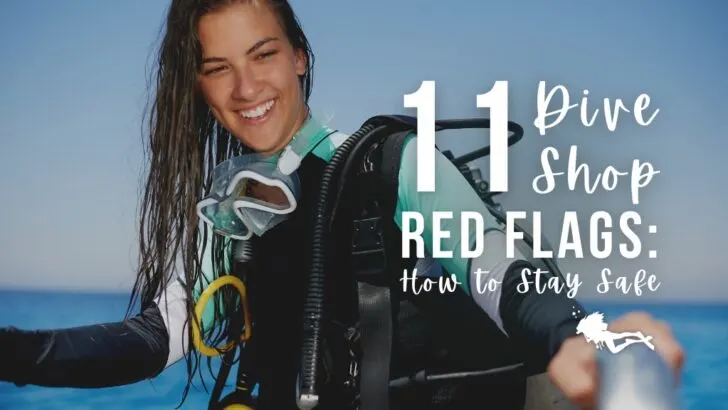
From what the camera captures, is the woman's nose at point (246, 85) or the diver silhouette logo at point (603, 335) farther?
A: the woman's nose at point (246, 85)

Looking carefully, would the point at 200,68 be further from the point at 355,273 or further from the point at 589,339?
the point at 589,339

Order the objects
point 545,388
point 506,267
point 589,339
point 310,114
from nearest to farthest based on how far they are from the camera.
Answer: point 589,339 → point 506,267 → point 545,388 → point 310,114

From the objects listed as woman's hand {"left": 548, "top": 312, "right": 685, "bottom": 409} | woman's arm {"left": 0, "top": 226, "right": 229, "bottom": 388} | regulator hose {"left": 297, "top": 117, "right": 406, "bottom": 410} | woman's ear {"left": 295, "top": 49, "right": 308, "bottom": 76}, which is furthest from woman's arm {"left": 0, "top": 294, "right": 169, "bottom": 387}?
woman's hand {"left": 548, "top": 312, "right": 685, "bottom": 409}

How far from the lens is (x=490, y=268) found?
4.08 ft

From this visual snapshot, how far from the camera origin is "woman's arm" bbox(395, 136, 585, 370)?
42.4 inches

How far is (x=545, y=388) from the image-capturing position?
1.35m

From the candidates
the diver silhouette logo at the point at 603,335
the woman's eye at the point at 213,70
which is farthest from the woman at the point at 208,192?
the diver silhouette logo at the point at 603,335

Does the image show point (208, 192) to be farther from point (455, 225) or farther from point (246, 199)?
point (455, 225)

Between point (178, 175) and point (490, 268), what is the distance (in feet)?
2.94

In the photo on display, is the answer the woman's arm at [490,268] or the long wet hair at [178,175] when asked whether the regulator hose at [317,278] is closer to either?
the woman's arm at [490,268]

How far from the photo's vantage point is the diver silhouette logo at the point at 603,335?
91 cm

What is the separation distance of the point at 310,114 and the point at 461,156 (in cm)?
40

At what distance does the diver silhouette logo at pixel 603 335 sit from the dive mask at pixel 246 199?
2.43 ft

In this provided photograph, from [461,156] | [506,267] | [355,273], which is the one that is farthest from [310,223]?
[506,267]
